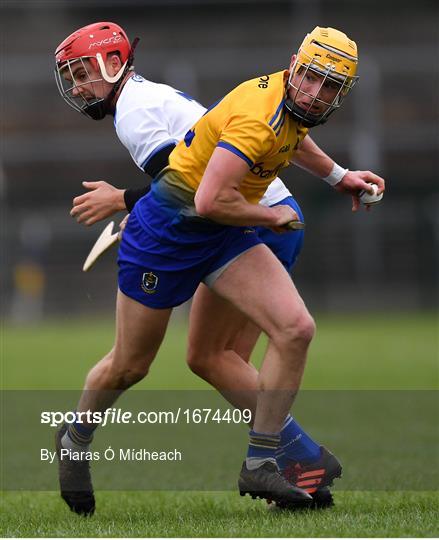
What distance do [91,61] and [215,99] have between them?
18.3 meters

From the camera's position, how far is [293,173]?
22438mm

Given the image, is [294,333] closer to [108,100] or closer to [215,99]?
[108,100]

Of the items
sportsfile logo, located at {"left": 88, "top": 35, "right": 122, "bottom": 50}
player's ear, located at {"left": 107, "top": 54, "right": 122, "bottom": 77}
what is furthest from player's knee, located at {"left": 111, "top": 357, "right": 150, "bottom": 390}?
sportsfile logo, located at {"left": 88, "top": 35, "right": 122, "bottom": 50}

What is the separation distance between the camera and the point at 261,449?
4844mm

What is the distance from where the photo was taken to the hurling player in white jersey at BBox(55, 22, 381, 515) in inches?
203

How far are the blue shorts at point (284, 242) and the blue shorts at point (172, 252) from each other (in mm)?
398

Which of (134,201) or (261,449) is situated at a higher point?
(134,201)

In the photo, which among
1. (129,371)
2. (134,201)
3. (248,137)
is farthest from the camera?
(134,201)

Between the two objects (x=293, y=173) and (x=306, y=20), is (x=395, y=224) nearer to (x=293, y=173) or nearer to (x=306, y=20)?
(x=293, y=173)

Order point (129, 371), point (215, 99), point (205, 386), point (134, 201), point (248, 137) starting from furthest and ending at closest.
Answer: point (215, 99) → point (205, 386) → point (134, 201) → point (129, 371) → point (248, 137)

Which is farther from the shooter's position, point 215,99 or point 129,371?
point 215,99

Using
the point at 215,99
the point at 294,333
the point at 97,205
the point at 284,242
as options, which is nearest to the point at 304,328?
the point at 294,333

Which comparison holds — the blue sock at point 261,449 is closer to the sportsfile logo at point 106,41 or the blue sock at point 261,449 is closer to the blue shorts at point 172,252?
the blue shorts at point 172,252

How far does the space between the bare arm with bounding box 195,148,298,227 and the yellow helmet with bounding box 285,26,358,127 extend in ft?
1.23
